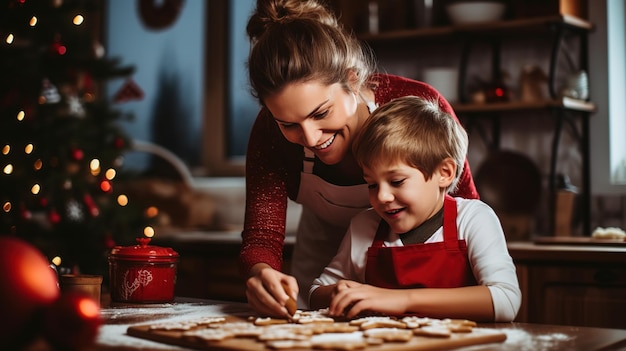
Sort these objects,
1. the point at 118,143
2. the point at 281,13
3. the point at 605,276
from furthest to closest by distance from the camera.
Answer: the point at 118,143, the point at 605,276, the point at 281,13

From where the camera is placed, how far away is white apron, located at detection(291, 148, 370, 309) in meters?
1.83

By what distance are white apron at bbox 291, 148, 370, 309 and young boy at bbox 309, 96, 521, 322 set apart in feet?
0.62

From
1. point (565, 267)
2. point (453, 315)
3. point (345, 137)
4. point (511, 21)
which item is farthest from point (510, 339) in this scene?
point (511, 21)

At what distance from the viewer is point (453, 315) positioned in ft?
4.35

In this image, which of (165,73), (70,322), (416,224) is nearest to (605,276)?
(416,224)

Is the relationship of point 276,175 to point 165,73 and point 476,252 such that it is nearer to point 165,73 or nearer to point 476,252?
point 476,252

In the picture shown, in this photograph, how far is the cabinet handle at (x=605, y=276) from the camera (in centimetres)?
239

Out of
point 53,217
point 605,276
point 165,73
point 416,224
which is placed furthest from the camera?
point 165,73

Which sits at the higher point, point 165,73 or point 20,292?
point 165,73

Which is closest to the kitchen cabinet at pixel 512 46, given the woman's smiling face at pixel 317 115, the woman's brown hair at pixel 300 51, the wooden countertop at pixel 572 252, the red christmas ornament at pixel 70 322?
the wooden countertop at pixel 572 252

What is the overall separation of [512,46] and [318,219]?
62.4 inches

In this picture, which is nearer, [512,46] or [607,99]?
[607,99]


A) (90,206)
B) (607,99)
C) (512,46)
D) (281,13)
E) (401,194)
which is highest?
(512,46)

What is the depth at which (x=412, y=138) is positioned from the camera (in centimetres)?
154
